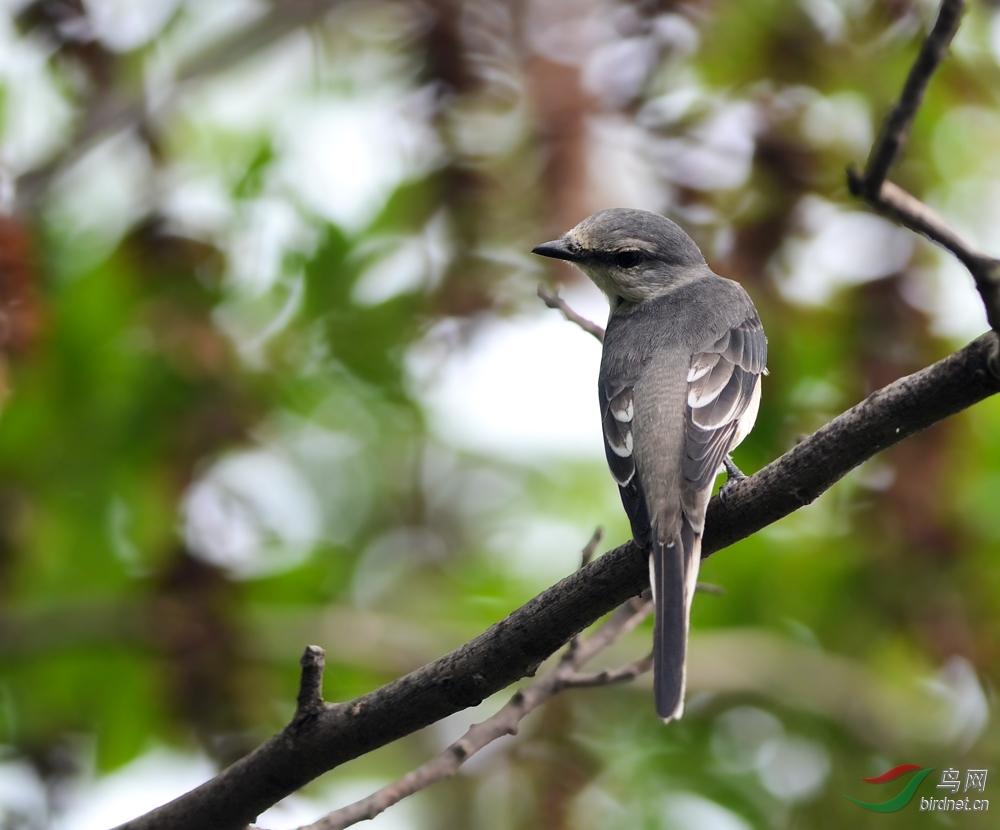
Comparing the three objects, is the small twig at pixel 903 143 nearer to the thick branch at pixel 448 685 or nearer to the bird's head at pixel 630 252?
the thick branch at pixel 448 685

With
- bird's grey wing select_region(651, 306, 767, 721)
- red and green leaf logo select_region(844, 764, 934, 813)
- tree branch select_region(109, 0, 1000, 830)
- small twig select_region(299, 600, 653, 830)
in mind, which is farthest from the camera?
red and green leaf logo select_region(844, 764, 934, 813)

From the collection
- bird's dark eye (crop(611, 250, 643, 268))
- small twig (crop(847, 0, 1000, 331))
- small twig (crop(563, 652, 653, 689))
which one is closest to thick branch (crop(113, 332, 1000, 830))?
small twig (crop(563, 652, 653, 689))

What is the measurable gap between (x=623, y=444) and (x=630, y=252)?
1340mm

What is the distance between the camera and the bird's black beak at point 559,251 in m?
5.07

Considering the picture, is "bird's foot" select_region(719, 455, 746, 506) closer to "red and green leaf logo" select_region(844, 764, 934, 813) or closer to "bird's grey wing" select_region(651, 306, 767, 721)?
"bird's grey wing" select_region(651, 306, 767, 721)

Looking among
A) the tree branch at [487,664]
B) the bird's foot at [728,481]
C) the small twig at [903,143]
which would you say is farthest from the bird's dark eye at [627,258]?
the small twig at [903,143]

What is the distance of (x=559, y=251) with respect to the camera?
201 inches

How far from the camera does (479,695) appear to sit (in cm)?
313

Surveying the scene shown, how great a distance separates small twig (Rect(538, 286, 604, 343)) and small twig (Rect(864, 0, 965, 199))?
2595 millimetres

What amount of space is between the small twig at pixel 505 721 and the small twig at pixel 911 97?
2243 millimetres

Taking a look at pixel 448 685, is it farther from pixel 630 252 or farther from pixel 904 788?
pixel 904 788

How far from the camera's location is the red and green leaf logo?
600cm

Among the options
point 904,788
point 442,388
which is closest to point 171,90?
point 442,388

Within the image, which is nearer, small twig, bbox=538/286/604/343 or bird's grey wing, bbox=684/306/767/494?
bird's grey wing, bbox=684/306/767/494
